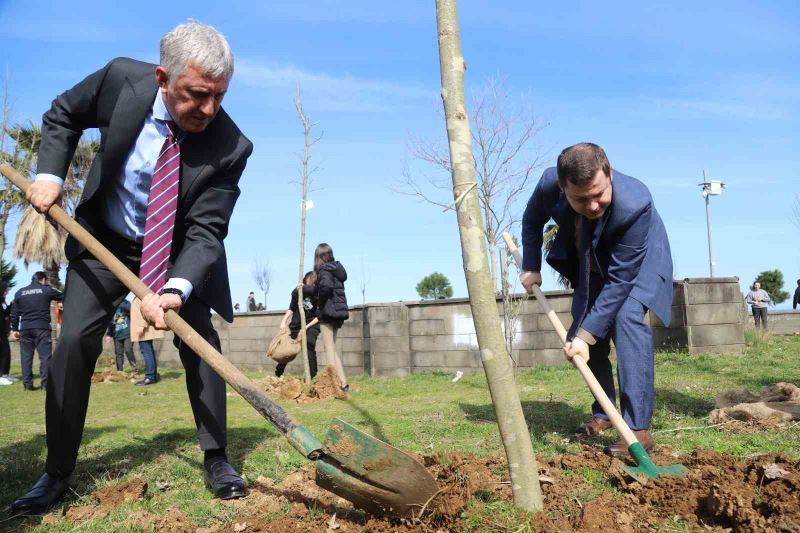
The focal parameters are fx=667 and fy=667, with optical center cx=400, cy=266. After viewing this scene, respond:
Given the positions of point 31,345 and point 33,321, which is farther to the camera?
point 31,345

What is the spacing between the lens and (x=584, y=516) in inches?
94.0

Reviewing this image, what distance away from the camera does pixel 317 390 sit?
778 centimetres

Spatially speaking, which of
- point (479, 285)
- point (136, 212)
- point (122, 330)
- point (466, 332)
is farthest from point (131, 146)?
point (122, 330)

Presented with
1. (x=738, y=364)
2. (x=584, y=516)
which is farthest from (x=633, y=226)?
(x=738, y=364)

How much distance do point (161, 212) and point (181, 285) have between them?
15.3 inches

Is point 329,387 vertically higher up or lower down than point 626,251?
lower down

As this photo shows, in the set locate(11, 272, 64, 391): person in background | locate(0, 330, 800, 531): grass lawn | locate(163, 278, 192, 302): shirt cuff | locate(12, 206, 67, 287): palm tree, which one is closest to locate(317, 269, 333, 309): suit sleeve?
locate(0, 330, 800, 531): grass lawn

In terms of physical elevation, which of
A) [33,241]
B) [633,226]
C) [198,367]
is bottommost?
[198,367]

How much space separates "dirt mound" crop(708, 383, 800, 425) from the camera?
13.4ft

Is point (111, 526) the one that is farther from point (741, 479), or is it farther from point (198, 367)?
point (741, 479)

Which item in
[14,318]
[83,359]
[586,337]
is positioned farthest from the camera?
[14,318]

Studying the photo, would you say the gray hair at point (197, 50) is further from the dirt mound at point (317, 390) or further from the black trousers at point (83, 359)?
the dirt mound at point (317, 390)

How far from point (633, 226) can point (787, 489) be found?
1556 mm

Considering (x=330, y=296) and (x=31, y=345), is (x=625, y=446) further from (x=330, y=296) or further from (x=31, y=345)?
(x=31, y=345)
